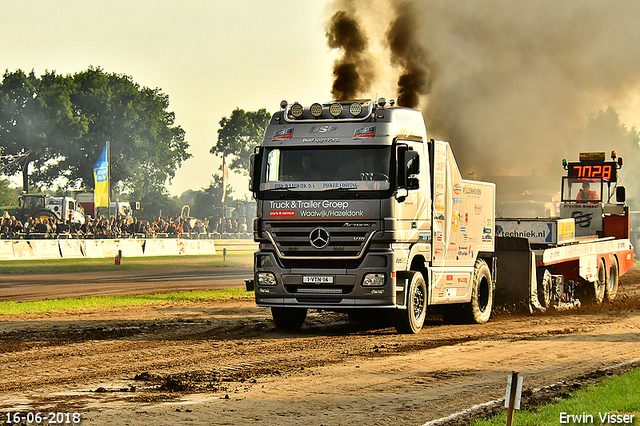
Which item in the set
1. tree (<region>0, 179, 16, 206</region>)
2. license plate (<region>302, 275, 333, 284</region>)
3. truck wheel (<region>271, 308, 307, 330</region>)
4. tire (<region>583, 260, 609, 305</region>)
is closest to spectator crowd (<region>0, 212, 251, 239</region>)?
tire (<region>583, 260, 609, 305</region>)

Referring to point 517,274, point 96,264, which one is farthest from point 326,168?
point 96,264

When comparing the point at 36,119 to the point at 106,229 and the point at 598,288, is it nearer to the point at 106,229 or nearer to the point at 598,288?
the point at 106,229

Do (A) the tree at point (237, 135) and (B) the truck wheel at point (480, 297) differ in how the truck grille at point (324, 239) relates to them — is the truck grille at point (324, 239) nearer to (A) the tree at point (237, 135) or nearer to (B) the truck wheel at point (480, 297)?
(B) the truck wheel at point (480, 297)

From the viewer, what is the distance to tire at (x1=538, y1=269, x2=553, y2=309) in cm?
1789

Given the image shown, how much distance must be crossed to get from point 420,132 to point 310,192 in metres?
2.30

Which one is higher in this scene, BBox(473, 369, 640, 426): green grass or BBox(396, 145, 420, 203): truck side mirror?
BBox(396, 145, 420, 203): truck side mirror

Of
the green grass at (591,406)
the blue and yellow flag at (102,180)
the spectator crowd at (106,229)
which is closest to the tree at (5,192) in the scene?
the spectator crowd at (106,229)

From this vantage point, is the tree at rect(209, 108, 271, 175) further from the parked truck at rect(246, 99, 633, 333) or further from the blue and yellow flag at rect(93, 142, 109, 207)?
the parked truck at rect(246, 99, 633, 333)

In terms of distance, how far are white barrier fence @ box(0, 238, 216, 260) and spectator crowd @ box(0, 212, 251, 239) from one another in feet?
13.4

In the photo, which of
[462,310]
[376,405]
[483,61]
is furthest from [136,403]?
[483,61]

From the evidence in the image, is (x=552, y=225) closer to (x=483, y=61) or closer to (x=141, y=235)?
(x=483, y=61)

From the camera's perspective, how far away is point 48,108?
80.8 m

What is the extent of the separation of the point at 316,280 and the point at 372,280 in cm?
91

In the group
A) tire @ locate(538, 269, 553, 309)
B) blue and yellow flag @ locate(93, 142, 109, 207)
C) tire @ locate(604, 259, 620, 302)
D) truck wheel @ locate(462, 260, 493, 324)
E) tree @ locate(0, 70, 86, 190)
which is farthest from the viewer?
tree @ locate(0, 70, 86, 190)
